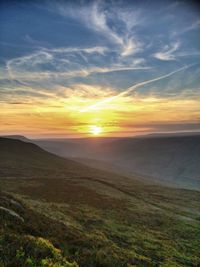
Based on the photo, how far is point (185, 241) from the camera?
30.9m

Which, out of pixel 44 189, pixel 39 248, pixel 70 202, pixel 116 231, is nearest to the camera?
pixel 39 248

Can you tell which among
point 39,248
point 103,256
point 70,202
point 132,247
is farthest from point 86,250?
point 70,202

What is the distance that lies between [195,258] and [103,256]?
12.0m

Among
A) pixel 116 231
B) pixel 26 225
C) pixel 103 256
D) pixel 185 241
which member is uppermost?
pixel 26 225

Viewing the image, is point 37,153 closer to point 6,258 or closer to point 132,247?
point 132,247

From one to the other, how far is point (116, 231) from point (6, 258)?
64.0ft

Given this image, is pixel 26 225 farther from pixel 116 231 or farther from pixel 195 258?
pixel 195 258

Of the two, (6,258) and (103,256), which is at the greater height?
(6,258)

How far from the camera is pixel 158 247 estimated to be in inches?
1017

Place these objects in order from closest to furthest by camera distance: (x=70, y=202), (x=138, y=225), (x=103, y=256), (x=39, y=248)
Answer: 1. (x=39, y=248)
2. (x=103, y=256)
3. (x=138, y=225)
4. (x=70, y=202)

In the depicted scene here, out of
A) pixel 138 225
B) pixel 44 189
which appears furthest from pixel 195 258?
pixel 44 189

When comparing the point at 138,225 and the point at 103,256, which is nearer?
the point at 103,256

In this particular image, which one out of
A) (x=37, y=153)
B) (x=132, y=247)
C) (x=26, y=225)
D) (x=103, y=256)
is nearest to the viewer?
(x=103, y=256)

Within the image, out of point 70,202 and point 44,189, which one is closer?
point 70,202
